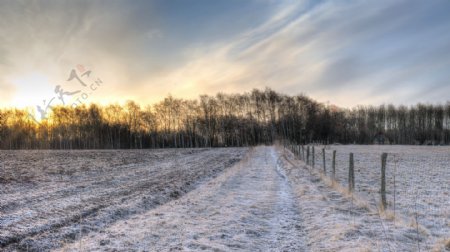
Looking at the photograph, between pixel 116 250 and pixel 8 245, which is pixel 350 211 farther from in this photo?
pixel 8 245

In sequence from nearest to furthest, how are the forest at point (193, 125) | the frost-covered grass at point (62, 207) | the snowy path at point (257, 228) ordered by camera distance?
the snowy path at point (257, 228)
the frost-covered grass at point (62, 207)
the forest at point (193, 125)

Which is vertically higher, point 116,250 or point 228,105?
point 228,105

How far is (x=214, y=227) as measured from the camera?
790 centimetres

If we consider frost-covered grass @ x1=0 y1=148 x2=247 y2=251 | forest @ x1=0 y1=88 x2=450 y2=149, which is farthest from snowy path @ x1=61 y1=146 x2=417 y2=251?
forest @ x1=0 y1=88 x2=450 y2=149

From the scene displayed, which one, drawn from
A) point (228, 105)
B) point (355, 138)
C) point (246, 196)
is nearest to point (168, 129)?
point (228, 105)

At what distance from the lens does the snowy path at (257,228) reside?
6.48 meters

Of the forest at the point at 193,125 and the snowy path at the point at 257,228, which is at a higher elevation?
the forest at the point at 193,125

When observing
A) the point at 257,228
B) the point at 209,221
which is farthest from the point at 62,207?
the point at 257,228

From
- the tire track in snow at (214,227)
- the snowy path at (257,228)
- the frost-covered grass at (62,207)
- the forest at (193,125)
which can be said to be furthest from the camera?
the forest at (193,125)

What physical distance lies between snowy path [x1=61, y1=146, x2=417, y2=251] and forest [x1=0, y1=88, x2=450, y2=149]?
83360mm

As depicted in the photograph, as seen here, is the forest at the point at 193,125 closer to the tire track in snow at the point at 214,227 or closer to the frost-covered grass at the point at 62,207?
the frost-covered grass at the point at 62,207

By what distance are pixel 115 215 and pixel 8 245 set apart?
2.82 metres

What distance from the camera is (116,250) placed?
20.9ft

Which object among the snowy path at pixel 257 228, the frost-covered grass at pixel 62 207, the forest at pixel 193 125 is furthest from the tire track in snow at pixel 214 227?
the forest at pixel 193 125
